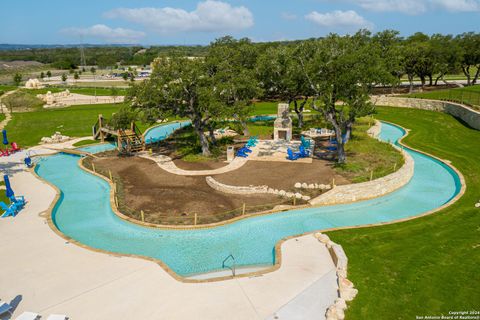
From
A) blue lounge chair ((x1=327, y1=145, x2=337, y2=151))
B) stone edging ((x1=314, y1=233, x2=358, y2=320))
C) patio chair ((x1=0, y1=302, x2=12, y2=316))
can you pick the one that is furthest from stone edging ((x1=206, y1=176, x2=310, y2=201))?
patio chair ((x1=0, y1=302, x2=12, y2=316))

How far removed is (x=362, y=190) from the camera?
25.8m

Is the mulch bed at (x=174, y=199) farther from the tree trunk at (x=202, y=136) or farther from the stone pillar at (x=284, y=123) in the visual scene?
the stone pillar at (x=284, y=123)

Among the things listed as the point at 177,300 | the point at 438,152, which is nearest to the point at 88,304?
the point at 177,300

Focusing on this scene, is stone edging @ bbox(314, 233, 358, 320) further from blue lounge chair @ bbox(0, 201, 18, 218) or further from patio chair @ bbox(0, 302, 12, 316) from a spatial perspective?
blue lounge chair @ bbox(0, 201, 18, 218)

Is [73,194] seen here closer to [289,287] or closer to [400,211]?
[289,287]

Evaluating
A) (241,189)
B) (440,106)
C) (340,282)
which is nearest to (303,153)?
(241,189)

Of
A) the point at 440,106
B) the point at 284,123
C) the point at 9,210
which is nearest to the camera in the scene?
the point at 9,210

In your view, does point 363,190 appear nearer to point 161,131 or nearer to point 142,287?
point 142,287

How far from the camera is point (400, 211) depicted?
79.9 ft

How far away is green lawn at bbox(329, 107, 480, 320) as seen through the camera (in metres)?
13.6

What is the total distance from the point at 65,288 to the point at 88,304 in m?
1.92

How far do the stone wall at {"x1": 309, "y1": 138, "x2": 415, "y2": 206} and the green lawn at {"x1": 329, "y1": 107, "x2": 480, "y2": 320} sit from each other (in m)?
4.86


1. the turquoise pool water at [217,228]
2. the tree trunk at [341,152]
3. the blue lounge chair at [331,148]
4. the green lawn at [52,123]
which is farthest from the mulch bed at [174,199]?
the green lawn at [52,123]

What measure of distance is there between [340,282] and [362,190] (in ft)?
39.9
